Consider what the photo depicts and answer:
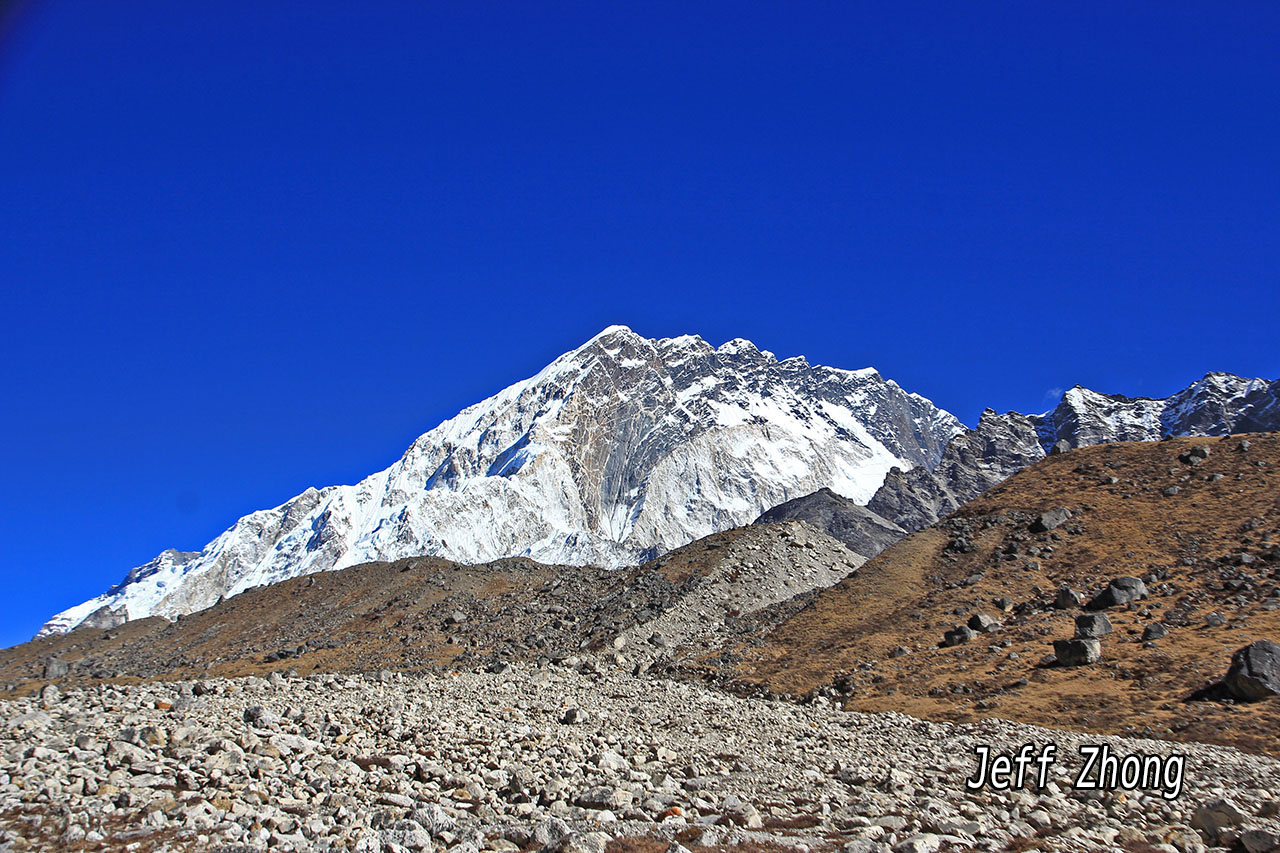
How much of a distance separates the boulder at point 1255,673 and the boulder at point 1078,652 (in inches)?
270

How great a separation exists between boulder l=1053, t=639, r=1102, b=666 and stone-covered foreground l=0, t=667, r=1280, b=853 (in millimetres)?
8654

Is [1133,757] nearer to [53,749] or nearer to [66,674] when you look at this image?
[53,749]

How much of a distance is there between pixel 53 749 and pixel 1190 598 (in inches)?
1889

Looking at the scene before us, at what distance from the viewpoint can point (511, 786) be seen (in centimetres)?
2105

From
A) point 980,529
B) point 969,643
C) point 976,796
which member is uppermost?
point 980,529

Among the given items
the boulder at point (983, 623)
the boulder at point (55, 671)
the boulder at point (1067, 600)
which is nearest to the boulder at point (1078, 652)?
the boulder at point (983, 623)

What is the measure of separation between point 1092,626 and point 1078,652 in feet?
9.50

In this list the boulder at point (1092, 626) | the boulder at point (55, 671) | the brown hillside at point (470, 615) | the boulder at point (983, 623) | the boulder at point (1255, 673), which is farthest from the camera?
the boulder at point (55, 671)

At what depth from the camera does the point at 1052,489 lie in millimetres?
63250

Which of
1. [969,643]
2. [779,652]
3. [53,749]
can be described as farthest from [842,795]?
[779,652]

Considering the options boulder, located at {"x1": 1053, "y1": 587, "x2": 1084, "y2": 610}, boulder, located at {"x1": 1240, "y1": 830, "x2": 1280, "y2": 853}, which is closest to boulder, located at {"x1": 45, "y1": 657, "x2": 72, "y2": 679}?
boulder, located at {"x1": 1053, "y1": 587, "x2": 1084, "y2": 610}

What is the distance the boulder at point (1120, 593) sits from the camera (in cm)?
4359

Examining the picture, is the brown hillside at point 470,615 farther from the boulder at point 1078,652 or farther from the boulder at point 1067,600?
the boulder at point 1078,652

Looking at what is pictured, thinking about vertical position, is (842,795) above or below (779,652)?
below
